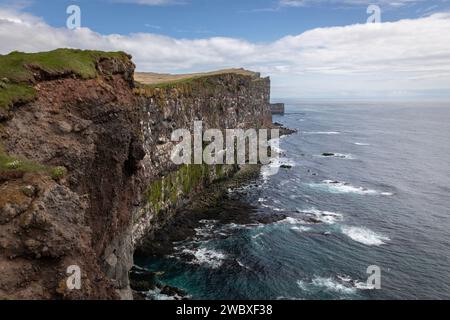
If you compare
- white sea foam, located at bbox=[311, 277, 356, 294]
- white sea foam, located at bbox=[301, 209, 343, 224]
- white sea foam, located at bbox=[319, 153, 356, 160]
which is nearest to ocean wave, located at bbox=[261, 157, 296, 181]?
white sea foam, located at bbox=[319, 153, 356, 160]

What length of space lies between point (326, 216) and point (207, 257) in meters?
28.8

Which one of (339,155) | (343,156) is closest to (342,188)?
(343,156)

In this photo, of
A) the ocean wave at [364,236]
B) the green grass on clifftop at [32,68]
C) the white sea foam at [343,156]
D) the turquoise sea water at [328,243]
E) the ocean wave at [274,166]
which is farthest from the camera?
the white sea foam at [343,156]

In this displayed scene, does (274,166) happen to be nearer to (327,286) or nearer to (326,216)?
(326,216)

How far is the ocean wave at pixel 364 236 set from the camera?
208 ft

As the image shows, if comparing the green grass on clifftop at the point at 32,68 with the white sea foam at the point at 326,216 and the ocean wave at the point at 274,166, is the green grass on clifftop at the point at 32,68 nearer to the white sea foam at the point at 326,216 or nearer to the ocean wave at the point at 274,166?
the white sea foam at the point at 326,216

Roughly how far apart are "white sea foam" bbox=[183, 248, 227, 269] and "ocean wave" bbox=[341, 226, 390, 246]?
2281cm

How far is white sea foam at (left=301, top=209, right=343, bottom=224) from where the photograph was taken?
73.4 metres

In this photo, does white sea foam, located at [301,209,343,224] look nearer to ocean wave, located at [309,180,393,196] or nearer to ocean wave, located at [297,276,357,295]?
ocean wave, located at [309,180,393,196]

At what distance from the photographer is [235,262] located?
56.2m

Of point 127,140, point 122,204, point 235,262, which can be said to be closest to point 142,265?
point 235,262

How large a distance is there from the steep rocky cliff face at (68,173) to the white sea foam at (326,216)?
1293 inches

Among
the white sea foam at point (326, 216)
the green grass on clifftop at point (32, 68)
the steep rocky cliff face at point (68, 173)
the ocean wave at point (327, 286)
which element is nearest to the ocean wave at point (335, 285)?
the ocean wave at point (327, 286)

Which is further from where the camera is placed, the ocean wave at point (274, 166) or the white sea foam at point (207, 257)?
the ocean wave at point (274, 166)
